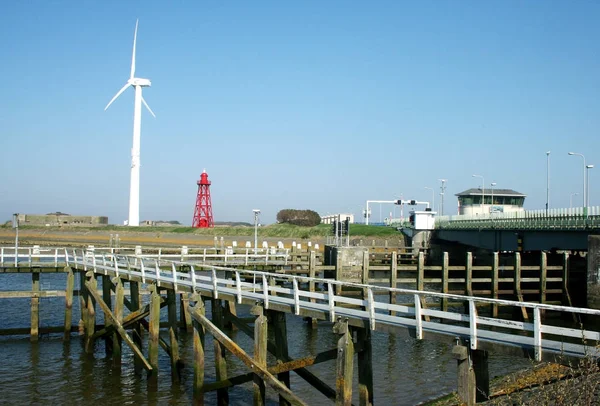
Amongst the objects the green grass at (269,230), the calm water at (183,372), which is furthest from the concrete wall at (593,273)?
the green grass at (269,230)

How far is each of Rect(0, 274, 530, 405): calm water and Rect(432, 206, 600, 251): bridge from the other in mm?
14906

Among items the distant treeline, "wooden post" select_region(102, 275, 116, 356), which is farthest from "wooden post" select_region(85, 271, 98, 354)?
the distant treeline

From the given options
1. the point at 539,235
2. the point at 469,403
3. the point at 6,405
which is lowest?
the point at 6,405

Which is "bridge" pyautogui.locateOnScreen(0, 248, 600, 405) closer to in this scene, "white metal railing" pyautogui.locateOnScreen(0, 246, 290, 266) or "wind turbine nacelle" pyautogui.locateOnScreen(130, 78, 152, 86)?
"white metal railing" pyautogui.locateOnScreen(0, 246, 290, 266)

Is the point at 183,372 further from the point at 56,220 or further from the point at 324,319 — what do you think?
the point at 56,220

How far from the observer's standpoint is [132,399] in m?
19.9

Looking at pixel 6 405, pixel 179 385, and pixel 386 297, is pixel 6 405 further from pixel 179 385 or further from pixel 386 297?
pixel 386 297

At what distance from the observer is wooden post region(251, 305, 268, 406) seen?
16.7 metres

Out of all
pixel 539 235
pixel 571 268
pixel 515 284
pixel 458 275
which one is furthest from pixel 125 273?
pixel 458 275

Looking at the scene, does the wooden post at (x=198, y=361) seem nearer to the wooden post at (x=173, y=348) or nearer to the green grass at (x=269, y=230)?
the wooden post at (x=173, y=348)

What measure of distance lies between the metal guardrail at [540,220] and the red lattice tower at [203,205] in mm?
60531

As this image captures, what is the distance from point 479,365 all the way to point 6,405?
14561 mm

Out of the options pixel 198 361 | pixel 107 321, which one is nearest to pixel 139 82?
pixel 107 321

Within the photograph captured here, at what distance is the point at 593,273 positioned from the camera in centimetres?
2983
